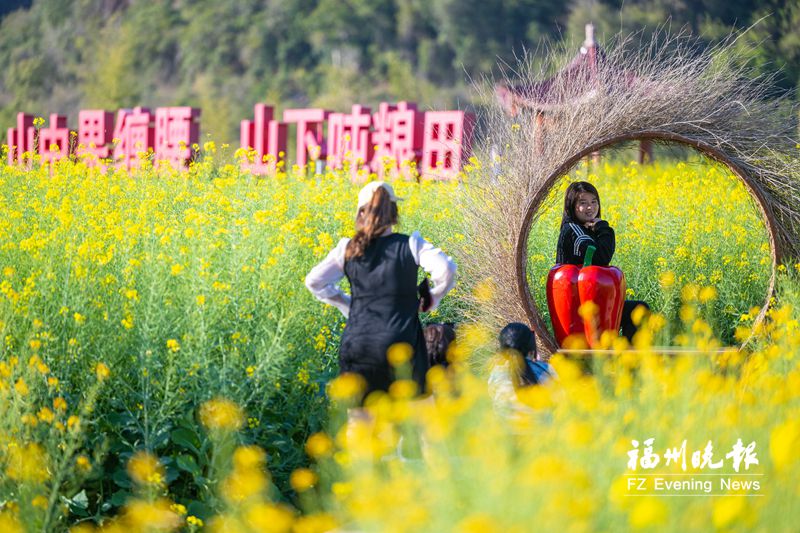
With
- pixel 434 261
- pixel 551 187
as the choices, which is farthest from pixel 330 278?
pixel 551 187

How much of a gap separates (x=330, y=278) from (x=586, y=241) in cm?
204

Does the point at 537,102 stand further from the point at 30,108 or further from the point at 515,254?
the point at 30,108

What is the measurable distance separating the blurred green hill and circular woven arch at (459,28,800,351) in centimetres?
3797

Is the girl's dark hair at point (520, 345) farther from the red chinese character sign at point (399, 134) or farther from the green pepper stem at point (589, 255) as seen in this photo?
the red chinese character sign at point (399, 134)

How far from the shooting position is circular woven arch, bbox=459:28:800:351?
20.0 feet

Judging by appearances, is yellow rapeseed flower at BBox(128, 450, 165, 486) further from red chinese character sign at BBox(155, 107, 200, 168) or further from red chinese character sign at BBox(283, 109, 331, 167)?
red chinese character sign at BBox(155, 107, 200, 168)

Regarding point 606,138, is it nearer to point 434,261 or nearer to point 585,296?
point 585,296

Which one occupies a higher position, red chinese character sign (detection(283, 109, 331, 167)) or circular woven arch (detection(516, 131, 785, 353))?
red chinese character sign (detection(283, 109, 331, 167))

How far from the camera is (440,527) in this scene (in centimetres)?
252

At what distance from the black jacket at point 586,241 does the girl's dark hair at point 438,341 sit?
4.09 ft

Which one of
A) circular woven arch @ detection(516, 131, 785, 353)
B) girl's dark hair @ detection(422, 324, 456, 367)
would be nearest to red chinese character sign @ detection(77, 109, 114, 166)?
circular woven arch @ detection(516, 131, 785, 353)

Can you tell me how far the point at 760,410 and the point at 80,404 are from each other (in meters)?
2.45

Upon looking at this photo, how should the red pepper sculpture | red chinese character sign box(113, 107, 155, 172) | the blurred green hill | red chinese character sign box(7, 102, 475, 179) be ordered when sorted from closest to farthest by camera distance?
1. the red pepper sculpture
2. red chinese character sign box(7, 102, 475, 179)
3. red chinese character sign box(113, 107, 155, 172)
4. the blurred green hill

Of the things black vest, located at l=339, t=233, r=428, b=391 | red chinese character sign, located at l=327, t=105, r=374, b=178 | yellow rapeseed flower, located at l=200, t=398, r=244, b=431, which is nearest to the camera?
yellow rapeseed flower, located at l=200, t=398, r=244, b=431
